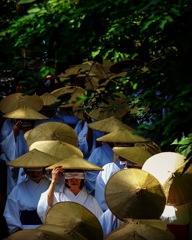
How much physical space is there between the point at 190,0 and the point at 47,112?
7.69 metres

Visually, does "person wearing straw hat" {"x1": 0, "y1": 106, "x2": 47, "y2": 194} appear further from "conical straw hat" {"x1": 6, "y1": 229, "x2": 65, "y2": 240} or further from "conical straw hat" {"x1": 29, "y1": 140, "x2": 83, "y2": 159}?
"conical straw hat" {"x1": 6, "y1": 229, "x2": 65, "y2": 240}

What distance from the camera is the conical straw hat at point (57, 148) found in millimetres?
10367

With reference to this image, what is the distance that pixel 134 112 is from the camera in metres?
10.7

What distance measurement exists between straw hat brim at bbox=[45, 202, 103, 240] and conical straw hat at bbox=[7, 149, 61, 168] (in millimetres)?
1344

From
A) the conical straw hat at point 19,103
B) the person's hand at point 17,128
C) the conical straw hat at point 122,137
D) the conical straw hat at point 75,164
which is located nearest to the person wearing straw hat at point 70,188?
the conical straw hat at point 75,164

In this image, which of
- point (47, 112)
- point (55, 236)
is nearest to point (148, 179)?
point (55, 236)

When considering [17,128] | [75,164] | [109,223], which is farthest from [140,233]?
[17,128]

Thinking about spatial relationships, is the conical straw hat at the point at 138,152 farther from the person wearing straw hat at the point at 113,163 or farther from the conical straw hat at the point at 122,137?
the conical straw hat at the point at 122,137

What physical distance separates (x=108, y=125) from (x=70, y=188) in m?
2.11

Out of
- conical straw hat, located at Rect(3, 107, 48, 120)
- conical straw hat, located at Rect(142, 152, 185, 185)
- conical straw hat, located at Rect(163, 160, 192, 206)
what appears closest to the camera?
conical straw hat, located at Rect(163, 160, 192, 206)

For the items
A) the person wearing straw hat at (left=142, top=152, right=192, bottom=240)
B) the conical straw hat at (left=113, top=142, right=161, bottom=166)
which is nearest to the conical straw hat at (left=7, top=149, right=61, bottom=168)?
the conical straw hat at (left=113, top=142, right=161, bottom=166)

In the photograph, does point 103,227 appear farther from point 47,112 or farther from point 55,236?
point 47,112

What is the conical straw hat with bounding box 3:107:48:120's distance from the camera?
12.1m

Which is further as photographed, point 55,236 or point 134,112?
point 134,112
